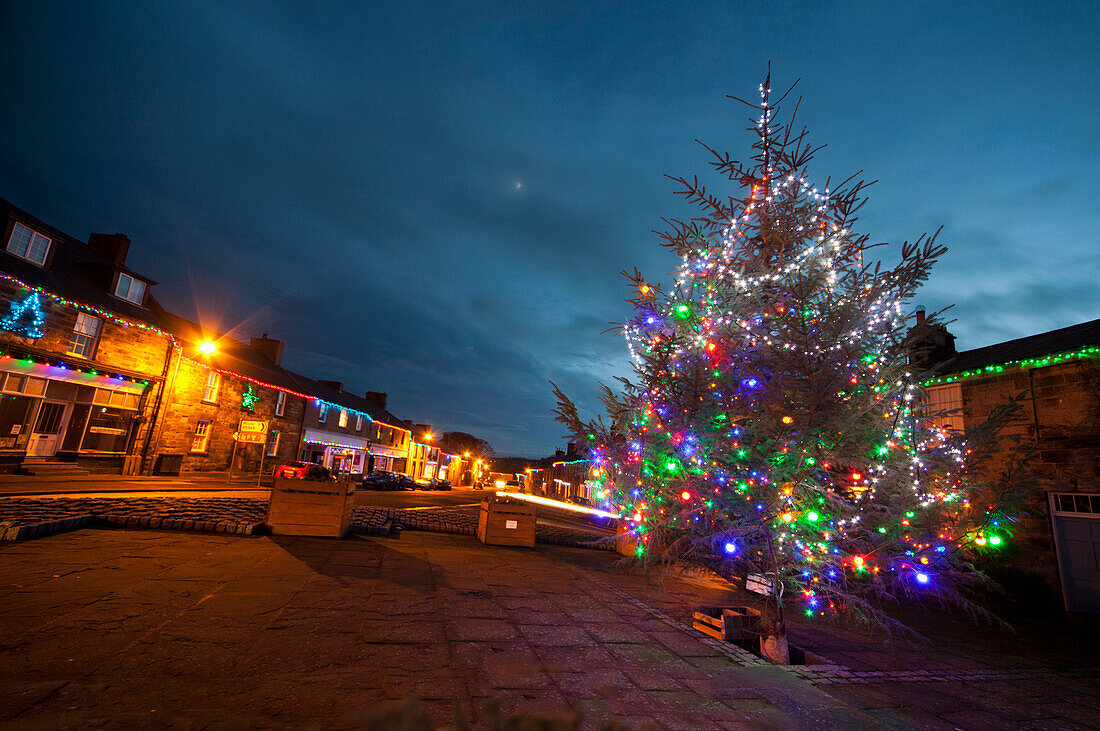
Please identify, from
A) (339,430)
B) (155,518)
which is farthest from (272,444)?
(155,518)

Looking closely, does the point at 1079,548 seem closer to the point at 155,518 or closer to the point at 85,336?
the point at 155,518

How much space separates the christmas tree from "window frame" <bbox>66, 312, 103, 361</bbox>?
20958 mm

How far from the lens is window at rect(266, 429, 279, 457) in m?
26.7

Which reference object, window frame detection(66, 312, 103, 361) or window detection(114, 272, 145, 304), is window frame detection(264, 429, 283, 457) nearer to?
window detection(114, 272, 145, 304)

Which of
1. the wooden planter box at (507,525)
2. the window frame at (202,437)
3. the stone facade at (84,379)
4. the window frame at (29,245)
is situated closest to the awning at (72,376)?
the stone facade at (84,379)

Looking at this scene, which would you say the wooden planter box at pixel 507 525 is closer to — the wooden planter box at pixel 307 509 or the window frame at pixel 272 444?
the wooden planter box at pixel 307 509

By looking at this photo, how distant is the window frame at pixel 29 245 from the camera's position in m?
14.9

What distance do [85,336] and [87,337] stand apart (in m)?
0.06

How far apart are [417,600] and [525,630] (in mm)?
1405

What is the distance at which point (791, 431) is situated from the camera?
4.23 metres

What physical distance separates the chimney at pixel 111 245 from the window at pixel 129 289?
71 centimetres

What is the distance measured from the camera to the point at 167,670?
2.98m

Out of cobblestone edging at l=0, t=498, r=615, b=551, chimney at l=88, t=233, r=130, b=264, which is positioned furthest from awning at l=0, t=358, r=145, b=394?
cobblestone edging at l=0, t=498, r=615, b=551

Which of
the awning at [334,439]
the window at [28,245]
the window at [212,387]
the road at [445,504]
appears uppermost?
the window at [28,245]
